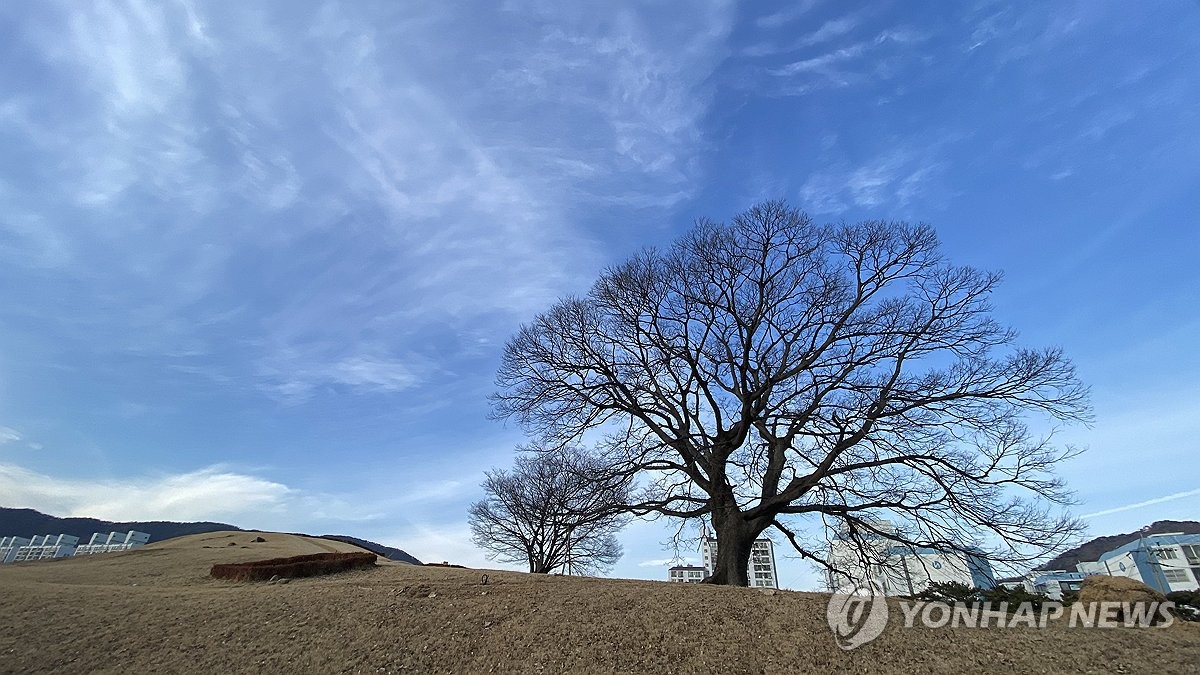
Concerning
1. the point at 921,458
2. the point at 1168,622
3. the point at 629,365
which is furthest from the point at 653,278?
the point at 1168,622

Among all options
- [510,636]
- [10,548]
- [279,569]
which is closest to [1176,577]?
[510,636]

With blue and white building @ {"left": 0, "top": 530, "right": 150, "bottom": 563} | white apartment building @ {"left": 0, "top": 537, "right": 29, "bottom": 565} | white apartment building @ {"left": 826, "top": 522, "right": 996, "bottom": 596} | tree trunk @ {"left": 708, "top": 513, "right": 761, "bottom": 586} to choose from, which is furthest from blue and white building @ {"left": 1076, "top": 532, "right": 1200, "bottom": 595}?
white apartment building @ {"left": 0, "top": 537, "right": 29, "bottom": 565}

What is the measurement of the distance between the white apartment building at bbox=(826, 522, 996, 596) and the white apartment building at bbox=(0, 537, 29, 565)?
40.2 metres

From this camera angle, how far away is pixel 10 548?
32625mm

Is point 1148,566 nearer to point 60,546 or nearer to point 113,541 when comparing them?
point 113,541

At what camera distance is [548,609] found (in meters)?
9.62

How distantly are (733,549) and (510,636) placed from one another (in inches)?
249

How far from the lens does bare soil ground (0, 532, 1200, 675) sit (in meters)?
7.41

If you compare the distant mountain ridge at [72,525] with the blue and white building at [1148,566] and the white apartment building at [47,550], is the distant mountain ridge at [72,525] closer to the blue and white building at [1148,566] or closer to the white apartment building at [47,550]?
the white apartment building at [47,550]

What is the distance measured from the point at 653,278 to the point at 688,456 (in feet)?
16.2

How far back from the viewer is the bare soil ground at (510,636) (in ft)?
24.3

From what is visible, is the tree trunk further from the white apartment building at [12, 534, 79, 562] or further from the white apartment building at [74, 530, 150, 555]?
the white apartment building at [12, 534, 79, 562]

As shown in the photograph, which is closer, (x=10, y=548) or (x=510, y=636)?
(x=510, y=636)

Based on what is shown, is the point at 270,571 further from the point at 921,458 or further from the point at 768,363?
the point at 921,458
